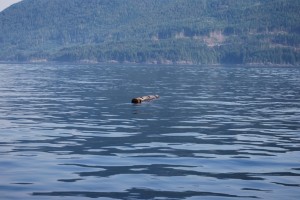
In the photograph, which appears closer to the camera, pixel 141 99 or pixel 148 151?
pixel 148 151

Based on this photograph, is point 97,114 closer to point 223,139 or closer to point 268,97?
point 223,139

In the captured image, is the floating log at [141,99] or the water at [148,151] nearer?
the water at [148,151]

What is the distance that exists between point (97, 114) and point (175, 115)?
579 centimetres

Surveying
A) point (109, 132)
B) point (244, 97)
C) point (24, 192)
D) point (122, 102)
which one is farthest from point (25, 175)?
point (244, 97)

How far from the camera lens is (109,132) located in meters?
36.8

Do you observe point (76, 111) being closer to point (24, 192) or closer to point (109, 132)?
point (109, 132)

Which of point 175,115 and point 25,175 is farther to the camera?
point 175,115

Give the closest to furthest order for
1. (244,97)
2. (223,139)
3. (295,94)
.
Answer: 1. (223,139)
2. (244,97)
3. (295,94)

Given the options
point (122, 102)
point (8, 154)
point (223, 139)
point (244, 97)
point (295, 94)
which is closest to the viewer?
point (8, 154)

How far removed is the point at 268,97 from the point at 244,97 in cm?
271

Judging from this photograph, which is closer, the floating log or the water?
the water

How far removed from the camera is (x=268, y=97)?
67562mm

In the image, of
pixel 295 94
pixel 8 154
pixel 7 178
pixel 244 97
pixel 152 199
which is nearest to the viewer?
pixel 152 199

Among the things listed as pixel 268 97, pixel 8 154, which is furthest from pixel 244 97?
pixel 8 154
